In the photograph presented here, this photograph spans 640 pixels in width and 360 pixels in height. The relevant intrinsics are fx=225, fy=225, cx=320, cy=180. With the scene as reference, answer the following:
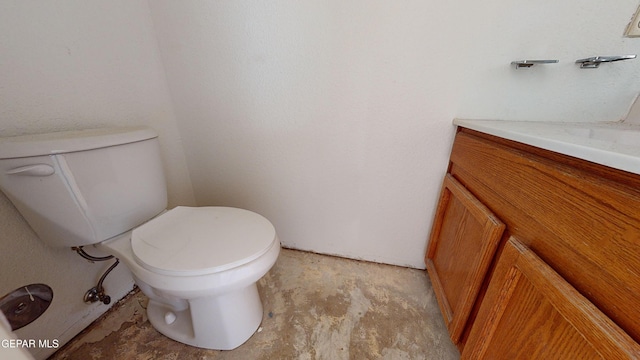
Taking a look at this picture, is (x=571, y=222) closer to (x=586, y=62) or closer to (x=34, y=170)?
(x=586, y=62)

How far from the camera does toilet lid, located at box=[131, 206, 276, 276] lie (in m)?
0.63

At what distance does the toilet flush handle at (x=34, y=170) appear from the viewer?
580 millimetres

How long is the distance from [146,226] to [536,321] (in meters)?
1.08

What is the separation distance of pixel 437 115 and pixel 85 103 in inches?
51.7

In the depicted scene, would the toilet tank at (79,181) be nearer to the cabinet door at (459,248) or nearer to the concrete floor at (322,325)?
the concrete floor at (322,325)

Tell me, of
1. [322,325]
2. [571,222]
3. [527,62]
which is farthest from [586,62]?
[322,325]

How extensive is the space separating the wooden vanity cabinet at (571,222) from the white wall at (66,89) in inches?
52.7

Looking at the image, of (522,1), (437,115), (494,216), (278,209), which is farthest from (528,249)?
(278,209)

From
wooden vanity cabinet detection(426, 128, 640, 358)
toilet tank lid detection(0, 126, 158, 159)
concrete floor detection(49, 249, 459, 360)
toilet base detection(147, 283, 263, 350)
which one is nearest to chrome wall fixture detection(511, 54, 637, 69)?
wooden vanity cabinet detection(426, 128, 640, 358)

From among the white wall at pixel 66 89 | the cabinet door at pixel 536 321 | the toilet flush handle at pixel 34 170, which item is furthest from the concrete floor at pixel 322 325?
the toilet flush handle at pixel 34 170

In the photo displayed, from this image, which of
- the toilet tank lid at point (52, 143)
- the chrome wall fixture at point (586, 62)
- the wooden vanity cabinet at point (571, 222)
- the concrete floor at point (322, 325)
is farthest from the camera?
the concrete floor at point (322, 325)

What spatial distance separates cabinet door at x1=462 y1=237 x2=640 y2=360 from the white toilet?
1.98ft

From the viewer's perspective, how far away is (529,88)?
0.81 meters

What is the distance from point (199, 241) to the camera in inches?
28.2
